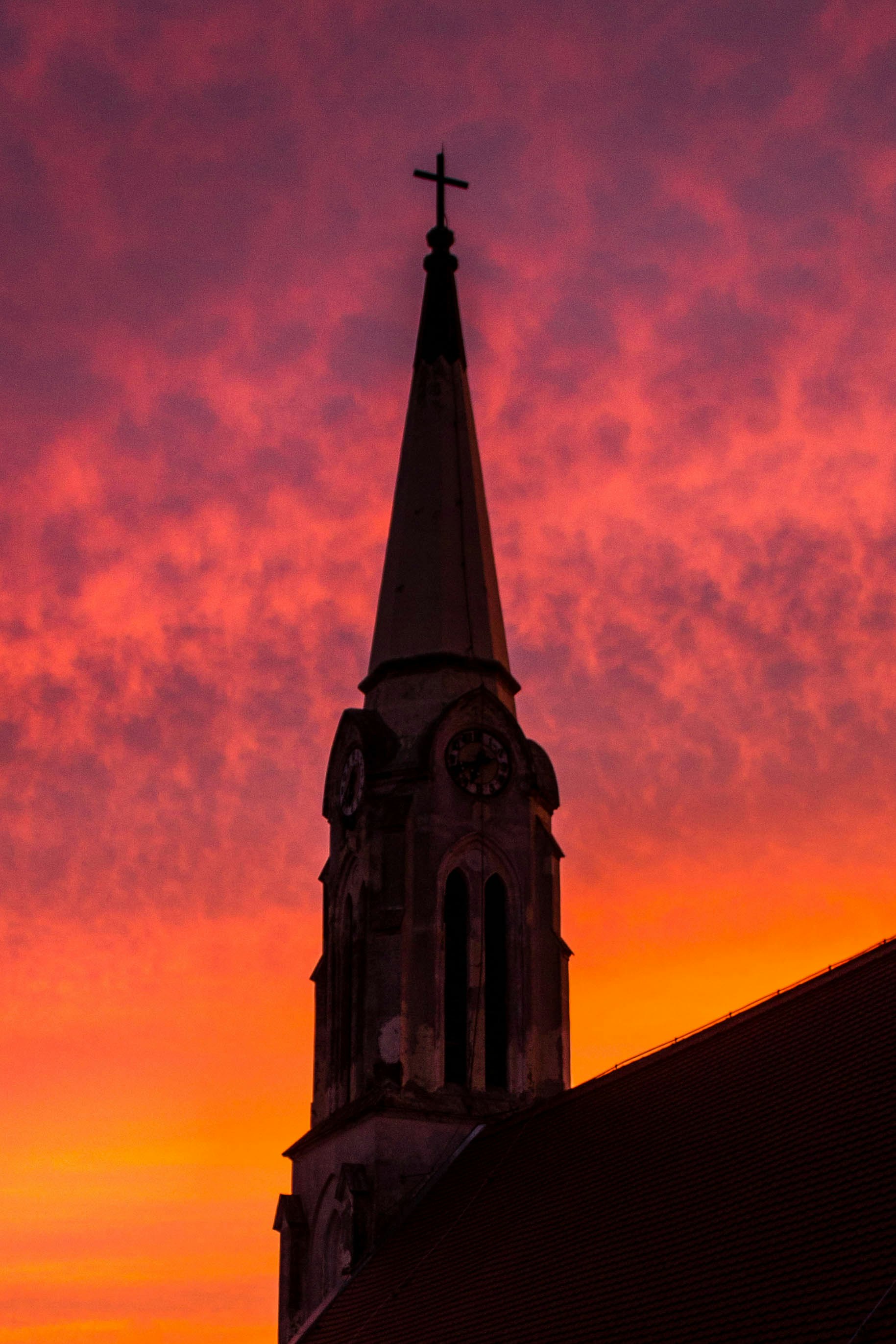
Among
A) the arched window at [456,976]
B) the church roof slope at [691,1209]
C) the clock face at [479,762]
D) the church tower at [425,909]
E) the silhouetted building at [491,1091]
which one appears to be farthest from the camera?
the clock face at [479,762]

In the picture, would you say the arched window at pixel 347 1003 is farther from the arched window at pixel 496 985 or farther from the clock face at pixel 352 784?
the arched window at pixel 496 985

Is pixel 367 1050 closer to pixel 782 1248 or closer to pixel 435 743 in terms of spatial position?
pixel 435 743

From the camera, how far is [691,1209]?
26812mm

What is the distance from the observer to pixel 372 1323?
112ft

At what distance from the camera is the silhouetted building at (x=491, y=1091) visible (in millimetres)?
24531

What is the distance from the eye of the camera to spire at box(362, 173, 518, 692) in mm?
45219

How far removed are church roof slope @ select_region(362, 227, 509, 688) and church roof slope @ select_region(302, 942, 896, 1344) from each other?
13.0m

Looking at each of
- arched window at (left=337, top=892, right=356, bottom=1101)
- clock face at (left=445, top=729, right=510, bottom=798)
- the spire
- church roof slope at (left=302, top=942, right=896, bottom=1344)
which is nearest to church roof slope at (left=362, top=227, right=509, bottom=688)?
the spire

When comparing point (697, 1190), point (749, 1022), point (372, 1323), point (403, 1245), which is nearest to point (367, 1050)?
point (403, 1245)

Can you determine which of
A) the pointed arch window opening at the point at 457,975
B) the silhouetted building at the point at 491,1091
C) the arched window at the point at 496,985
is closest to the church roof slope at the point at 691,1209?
the silhouetted building at the point at 491,1091

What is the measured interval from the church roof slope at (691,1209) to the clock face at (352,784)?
9.40 m

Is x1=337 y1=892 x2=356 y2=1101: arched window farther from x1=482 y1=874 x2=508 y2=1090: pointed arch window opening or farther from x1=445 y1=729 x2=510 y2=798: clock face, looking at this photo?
x1=445 y1=729 x2=510 y2=798: clock face

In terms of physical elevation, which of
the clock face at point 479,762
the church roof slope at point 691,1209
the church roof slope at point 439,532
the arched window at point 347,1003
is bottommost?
the church roof slope at point 691,1209

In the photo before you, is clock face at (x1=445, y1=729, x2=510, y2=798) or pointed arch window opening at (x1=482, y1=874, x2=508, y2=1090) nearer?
pointed arch window opening at (x1=482, y1=874, x2=508, y2=1090)
